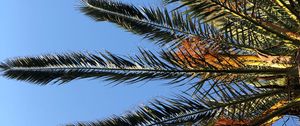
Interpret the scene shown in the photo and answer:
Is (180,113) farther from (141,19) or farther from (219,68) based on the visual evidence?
(141,19)

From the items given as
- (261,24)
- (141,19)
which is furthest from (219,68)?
(141,19)

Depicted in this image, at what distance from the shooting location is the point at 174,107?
6375 mm

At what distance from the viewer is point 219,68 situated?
5.86 m

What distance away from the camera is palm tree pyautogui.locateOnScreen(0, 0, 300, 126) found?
19.0 feet

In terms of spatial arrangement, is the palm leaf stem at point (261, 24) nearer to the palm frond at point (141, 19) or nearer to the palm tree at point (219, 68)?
the palm tree at point (219, 68)

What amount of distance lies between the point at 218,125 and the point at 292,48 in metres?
1.24

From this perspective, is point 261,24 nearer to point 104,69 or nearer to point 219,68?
point 219,68

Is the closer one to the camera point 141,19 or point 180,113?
point 180,113

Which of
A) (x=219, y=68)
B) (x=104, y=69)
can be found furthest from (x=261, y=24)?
(x=104, y=69)

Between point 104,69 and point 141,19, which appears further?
point 141,19

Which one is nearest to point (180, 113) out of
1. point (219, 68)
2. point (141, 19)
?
point (219, 68)

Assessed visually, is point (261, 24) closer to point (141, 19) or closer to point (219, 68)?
point (219, 68)

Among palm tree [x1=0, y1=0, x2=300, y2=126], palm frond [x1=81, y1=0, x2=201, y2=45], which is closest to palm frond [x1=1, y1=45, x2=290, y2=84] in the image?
palm tree [x1=0, y1=0, x2=300, y2=126]

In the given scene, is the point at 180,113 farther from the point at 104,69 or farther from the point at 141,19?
A: the point at 141,19
